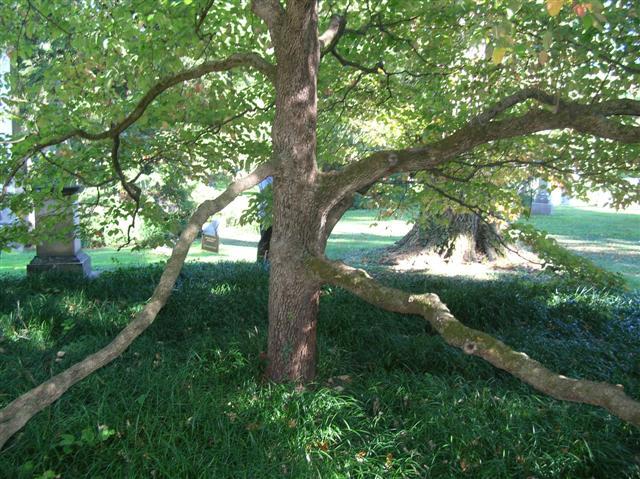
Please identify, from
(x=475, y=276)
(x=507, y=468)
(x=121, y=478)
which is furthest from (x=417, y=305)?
(x=475, y=276)

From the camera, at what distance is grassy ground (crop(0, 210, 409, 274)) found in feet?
44.1

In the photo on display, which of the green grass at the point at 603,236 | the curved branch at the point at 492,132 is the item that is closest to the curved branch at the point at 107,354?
the curved branch at the point at 492,132

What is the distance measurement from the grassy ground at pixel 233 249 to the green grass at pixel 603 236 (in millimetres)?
5203

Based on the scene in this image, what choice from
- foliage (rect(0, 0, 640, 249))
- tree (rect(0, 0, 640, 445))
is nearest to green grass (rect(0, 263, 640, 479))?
tree (rect(0, 0, 640, 445))

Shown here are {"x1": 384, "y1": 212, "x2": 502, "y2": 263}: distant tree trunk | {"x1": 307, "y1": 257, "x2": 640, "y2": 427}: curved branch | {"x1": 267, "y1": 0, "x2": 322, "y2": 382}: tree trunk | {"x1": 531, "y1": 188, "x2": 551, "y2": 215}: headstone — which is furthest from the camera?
{"x1": 531, "y1": 188, "x2": 551, "y2": 215}: headstone

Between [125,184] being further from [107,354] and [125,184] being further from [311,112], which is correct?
[107,354]

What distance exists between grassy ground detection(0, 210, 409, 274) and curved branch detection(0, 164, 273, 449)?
7.69 metres

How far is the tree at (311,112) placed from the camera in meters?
3.02

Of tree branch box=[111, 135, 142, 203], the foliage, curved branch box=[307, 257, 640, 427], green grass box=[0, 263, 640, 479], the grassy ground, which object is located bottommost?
green grass box=[0, 263, 640, 479]

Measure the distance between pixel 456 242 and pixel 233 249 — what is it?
7008mm

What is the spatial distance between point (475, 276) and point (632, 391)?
6208mm

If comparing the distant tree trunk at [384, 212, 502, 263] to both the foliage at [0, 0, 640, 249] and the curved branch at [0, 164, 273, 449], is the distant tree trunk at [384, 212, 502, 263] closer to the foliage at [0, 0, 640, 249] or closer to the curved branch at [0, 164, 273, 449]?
the foliage at [0, 0, 640, 249]

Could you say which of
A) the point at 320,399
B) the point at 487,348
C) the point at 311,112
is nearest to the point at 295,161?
the point at 311,112

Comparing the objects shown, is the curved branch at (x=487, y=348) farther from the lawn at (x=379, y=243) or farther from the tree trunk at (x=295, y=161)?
the lawn at (x=379, y=243)
